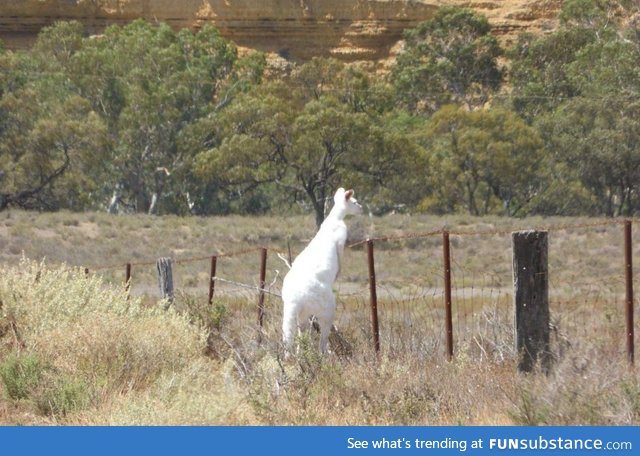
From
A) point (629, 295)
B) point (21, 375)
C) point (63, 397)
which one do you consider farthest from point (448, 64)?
point (63, 397)

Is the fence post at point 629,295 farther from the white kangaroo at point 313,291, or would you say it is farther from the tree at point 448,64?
the tree at point 448,64

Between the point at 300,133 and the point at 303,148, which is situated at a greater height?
the point at 300,133

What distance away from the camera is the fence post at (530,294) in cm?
1114

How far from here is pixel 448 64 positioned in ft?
226

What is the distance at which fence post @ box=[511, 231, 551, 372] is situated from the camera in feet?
36.6

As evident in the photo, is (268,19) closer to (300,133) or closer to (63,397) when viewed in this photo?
(300,133)

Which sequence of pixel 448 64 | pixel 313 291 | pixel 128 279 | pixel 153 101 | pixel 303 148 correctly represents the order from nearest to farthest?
pixel 313 291 → pixel 128 279 → pixel 303 148 → pixel 153 101 → pixel 448 64

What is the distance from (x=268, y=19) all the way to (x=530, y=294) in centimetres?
7304

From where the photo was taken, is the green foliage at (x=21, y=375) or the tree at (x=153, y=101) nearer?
the green foliage at (x=21, y=375)

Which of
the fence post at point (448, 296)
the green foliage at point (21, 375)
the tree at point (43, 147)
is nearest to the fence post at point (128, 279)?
the green foliage at point (21, 375)

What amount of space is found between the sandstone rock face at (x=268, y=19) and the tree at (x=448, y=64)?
8.25m

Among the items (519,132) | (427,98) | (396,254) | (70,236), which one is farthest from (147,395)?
(427,98)

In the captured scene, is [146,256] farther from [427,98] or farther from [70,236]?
[427,98]

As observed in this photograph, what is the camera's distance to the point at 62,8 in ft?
275
